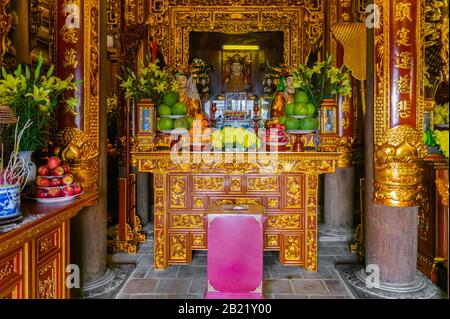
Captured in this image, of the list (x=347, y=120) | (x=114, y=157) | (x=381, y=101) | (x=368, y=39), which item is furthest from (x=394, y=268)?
(x=114, y=157)

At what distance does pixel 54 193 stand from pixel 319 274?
93.1 inches

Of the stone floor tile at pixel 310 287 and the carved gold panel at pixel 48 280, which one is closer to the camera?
the carved gold panel at pixel 48 280

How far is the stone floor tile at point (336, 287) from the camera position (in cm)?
296

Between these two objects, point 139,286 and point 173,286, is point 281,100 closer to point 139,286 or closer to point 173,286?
point 173,286

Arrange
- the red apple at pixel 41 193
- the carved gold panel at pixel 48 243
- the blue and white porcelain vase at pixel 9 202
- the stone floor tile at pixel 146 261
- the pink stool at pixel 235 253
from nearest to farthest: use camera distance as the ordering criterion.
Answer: the blue and white porcelain vase at pixel 9 202
the carved gold panel at pixel 48 243
the red apple at pixel 41 193
the pink stool at pixel 235 253
the stone floor tile at pixel 146 261

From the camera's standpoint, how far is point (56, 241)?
205cm

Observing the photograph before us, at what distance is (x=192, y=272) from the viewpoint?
11.2ft

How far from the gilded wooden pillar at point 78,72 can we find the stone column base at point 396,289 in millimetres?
2252

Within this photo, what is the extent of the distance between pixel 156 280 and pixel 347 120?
3.09 metres

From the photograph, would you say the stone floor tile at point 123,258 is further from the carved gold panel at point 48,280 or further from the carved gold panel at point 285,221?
the carved gold panel at point 48,280

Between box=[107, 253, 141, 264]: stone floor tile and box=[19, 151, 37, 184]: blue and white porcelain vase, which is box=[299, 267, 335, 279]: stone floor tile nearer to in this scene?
box=[107, 253, 141, 264]: stone floor tile

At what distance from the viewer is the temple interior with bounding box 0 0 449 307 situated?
7.05 feet

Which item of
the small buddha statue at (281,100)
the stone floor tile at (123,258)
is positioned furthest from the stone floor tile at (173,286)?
the small buddha statue at (281,100)

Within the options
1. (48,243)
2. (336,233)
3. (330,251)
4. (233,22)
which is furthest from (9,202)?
(233,22)
